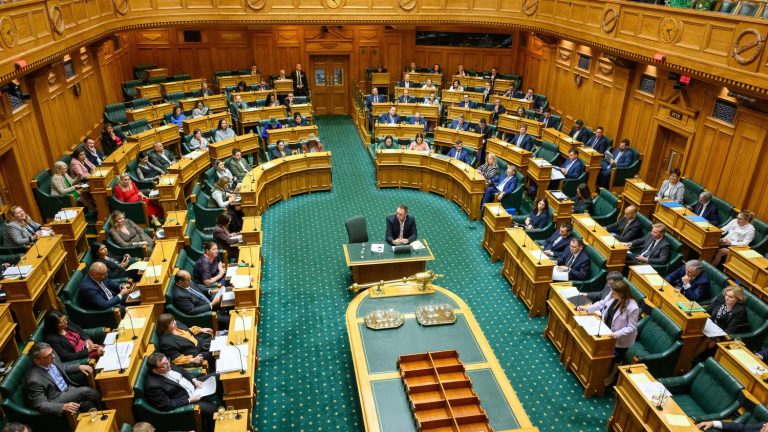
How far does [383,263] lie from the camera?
817 centimetres

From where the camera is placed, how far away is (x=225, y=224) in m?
8.40

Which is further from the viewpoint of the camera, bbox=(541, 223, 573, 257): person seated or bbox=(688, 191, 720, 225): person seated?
bbox=(688, 191, 720, 225): person seated

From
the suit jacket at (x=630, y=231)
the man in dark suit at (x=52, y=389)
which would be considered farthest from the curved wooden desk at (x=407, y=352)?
the suit jacket at (x=630, y=231)

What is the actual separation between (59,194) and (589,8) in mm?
11893

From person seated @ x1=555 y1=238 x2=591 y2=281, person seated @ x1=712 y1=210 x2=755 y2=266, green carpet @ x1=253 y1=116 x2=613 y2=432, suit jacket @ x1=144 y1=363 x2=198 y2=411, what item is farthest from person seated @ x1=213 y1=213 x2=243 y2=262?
person seated @ x1=712 y1=210 x2=755 y2=266

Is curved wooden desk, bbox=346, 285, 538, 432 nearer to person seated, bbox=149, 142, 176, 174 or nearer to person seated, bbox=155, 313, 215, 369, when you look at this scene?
person seated, bbox=155, 313, 215, 369

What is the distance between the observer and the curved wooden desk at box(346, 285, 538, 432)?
5148 mm

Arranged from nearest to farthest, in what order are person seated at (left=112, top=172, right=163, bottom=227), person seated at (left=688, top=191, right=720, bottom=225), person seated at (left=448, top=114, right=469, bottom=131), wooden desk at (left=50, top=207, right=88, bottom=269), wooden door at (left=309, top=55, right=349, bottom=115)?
wooden desk at (left=50, top=207, right=88, bottom=269)
person seated at (left=688, top=191, right=720, bottom=225)
person seated at (left=112, top=172, right=163, bottom=227)
person seated at (left=448, top=114, right=469, bottom=131)
wooden door at (left=309, top=55, right=349, bottom=115)

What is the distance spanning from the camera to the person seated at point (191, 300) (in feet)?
21.9

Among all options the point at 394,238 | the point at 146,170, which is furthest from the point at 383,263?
the point at 146,170

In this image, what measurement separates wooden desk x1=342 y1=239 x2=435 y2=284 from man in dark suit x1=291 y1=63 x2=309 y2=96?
10.1m

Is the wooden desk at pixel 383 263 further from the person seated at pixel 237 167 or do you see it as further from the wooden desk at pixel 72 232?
the wooden desk at pixel 72 232

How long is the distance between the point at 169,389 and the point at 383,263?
3710 mm

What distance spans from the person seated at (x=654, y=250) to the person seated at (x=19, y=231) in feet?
29.2
